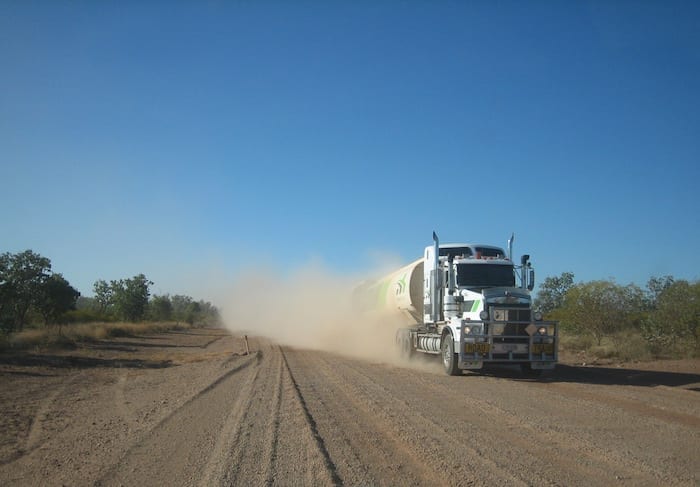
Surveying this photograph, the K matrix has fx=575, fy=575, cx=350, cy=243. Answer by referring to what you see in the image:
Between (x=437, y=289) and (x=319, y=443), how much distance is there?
39.9ft

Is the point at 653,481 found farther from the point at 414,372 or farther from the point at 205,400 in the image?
the point at 414,372

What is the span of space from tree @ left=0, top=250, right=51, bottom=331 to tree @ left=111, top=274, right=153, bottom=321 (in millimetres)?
32405

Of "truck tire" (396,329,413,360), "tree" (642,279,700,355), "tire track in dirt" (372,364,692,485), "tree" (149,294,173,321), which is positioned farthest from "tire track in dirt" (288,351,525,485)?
"tree" (149,294,173,321)

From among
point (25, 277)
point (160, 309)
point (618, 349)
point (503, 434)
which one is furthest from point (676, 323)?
point (160, 309)

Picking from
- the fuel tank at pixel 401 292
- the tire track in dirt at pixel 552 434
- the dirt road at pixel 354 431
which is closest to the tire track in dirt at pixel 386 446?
the dirt road at pixel 354 431

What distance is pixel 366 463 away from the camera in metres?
7.14

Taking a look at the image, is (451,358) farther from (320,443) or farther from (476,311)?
(320,443)

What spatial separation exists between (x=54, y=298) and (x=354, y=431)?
4079 centimetres

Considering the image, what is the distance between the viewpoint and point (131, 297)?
75062 mm

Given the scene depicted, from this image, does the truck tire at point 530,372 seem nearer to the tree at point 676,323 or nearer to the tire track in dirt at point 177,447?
the tire track in dirt at point 177,447

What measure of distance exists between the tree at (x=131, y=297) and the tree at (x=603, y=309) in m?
58.7

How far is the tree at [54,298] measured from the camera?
42406 mm

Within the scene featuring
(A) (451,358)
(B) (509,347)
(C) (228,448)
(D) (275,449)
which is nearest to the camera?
(D) (275,449)

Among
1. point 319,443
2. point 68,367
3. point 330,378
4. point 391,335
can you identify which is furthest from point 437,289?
point 68,367
